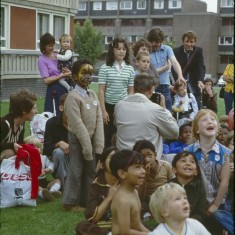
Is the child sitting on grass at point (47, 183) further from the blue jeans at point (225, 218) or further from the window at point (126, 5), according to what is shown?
the window at point (126, 5)

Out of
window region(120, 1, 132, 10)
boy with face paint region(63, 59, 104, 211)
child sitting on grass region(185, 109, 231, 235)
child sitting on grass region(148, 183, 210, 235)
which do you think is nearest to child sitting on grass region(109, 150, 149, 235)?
child sitting on grass region(148, 183, 210, 235)

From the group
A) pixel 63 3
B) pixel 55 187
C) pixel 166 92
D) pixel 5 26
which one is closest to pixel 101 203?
pixel 55 187

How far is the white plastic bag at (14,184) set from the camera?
6.08m

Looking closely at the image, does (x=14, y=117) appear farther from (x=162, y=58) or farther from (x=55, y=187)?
(x=162, y=58)

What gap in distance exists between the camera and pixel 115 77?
6828mm

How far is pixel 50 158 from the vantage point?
695 centimetres

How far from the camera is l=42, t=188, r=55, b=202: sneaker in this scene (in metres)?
6.46

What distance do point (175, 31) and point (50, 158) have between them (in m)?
70.1

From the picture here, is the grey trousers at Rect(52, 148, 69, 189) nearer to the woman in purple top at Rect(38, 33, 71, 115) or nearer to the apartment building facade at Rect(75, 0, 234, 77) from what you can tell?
the woman in purple top at Rect(38, 33, 71, 115)

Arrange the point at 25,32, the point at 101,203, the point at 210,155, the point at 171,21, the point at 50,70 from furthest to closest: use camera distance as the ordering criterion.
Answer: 1. the point at 171,21
2. the point at 25,32
3. the point at 50,70
4. the point at 210,155
5. the point at 101,203

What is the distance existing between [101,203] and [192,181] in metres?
0.89

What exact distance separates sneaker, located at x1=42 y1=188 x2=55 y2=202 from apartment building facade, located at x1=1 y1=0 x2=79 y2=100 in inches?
573

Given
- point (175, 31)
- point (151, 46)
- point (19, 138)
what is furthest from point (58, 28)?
point (175, 31)

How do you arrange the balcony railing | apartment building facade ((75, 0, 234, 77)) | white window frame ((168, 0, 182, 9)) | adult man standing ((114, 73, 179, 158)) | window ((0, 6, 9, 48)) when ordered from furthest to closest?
1. white window frame ((168, 0, 182, 9))
2. apartment building facade ((75, 0, 234, 77))
3. the balcony railing
4. window ((0, 6, 9, 48))
5. adult man standing ((114, 73, 179, 158))
